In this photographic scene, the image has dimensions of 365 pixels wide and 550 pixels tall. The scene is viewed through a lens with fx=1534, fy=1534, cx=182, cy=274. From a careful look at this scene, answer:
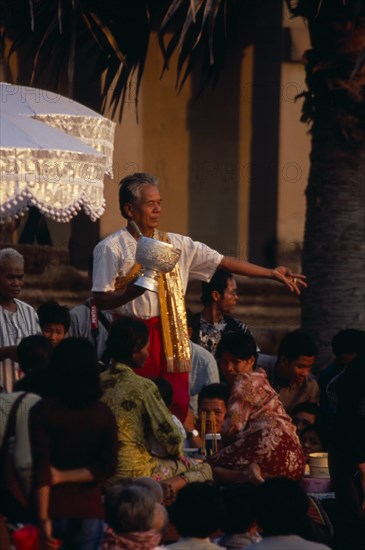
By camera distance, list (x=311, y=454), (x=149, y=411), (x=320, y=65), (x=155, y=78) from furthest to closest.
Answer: (x=155, y=78)
(x=320, y=65)
(x=311, y=454)
(x=149, y=411)

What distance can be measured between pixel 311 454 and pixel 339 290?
353 centimetres

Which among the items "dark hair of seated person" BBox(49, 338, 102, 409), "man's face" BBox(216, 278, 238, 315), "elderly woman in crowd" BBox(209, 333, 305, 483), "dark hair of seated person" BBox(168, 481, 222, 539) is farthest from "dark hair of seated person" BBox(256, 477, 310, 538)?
"man's face" BBox(216, 278, 238, 315)

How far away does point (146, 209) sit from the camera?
8594 mm

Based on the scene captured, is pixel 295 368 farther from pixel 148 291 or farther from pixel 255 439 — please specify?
pixel 255 439

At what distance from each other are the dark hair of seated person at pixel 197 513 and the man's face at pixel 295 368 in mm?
3577

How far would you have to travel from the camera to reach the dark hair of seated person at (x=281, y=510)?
607cm

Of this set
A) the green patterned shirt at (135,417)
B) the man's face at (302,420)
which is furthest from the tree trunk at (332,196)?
the green patterned shirt at (135,417)

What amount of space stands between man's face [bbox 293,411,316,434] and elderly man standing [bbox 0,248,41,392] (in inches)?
64.6

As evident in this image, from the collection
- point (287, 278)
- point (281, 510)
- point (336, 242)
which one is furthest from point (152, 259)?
point (336, 242)

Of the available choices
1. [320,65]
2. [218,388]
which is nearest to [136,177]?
[218,388]

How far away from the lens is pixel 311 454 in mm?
8516

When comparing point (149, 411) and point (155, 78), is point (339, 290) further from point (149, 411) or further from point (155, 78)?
point (149, 411)

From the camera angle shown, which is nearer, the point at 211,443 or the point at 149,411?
the point at 149,411

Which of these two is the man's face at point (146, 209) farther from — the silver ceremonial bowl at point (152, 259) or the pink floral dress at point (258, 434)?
the pink floral dress at point (258, 434)
